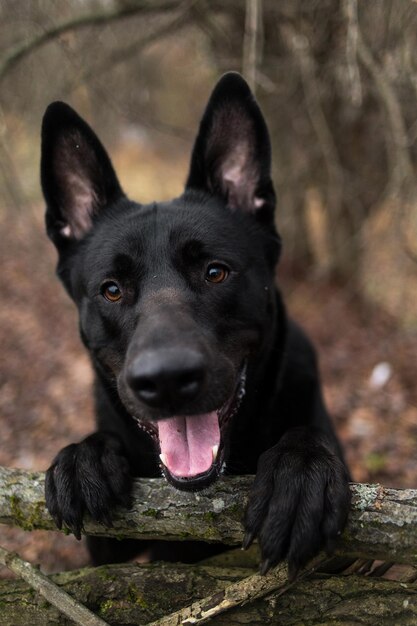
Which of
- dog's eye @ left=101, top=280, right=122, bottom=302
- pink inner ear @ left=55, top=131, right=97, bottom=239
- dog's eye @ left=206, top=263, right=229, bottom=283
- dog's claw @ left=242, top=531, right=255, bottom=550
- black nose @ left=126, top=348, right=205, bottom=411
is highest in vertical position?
pink inner ear @ left=55, top=131, right=97, bottom=239

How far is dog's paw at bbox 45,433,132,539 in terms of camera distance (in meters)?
1.99

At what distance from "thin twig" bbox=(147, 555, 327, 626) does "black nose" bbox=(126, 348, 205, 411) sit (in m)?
0.60

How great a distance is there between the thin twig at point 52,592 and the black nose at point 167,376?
0.72m

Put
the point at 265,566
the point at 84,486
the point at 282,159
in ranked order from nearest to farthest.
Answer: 1. the point at 265,566
2. the point at 84,486
3. the point at 282,159

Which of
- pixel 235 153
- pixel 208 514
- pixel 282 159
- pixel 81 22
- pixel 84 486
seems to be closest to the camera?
pixel 208 514

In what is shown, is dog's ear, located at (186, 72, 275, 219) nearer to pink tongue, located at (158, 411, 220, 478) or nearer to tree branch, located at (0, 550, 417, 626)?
pink tongue, located at (158, 411, 220, 478)

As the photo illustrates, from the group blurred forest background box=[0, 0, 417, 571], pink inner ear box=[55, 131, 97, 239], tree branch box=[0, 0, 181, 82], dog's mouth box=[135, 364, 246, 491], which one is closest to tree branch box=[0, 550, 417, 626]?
dog's mouth box=[135, 364, 246, 491]

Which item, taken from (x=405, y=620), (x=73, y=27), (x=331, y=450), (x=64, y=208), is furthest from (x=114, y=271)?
(x=73, y=27)

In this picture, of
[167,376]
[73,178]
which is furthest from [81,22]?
[167,376]

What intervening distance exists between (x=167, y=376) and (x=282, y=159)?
5576 mm

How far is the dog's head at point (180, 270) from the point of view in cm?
197

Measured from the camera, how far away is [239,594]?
1.78 metres

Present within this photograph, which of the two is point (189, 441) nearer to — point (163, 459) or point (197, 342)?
point (163, 459)

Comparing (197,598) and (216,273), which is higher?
(216,273)
